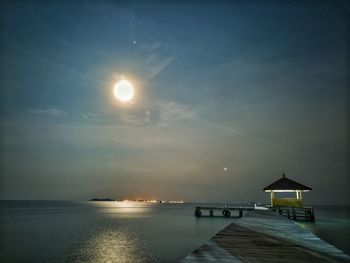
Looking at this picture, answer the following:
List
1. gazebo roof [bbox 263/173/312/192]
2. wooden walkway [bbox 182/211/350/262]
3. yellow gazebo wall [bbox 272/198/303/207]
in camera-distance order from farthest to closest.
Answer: yellow gazebo wall [bbox 272/198/303/207] < gazebo roof [bbox 263/173/312/192] < wooden walkway [bbox 182/211/350/262]

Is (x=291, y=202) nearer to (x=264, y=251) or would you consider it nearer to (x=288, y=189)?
(x=288, y=189)

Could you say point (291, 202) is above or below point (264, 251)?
above

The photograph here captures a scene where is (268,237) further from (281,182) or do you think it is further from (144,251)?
(281,182)

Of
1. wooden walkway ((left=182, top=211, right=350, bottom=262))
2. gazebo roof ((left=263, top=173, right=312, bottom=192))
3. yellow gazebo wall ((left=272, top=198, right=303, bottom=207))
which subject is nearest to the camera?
wooden walkway ((left=182, top=211, right=350, bottom=262))

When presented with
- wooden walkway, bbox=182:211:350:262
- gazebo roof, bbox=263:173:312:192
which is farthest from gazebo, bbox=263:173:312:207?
wooden walkway, bbox=182:211:350:262

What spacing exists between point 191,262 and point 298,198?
1230 inches

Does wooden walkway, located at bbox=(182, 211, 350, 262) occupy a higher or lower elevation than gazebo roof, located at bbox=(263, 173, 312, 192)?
lower

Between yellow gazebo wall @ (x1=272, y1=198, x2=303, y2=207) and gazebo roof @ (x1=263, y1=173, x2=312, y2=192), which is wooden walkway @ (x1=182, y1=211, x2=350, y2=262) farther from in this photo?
yellow gazebo wall @ (x1=272, y1=198, x2=303, y2=207)

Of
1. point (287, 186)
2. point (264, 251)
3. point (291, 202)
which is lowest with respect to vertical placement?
point (264, 251)

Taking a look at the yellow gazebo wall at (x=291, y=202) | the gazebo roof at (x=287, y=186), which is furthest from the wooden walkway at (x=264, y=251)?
the yellow gazebo wall at (x=291, y=202)

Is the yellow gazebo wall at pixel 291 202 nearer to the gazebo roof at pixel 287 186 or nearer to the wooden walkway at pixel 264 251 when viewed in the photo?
the gazebo roof at pixel 287 186

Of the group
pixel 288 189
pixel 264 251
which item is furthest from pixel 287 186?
pixel 264 251

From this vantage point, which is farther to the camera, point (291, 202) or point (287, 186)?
point (291, 202)

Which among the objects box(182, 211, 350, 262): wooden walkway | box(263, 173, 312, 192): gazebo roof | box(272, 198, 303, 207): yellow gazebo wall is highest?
box(263, 173, 312, 192): gazebo roof
